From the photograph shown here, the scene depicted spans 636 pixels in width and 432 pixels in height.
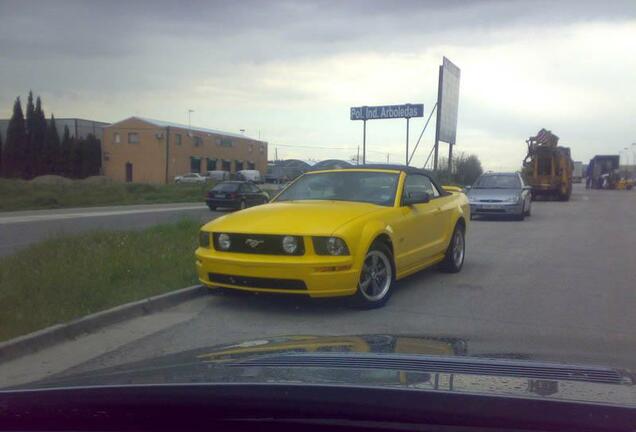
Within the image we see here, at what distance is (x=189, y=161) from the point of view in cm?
6944

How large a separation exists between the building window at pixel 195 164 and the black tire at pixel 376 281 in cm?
6463

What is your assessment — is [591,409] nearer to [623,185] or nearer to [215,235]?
[215,235]

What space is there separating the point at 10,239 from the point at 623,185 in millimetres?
58579

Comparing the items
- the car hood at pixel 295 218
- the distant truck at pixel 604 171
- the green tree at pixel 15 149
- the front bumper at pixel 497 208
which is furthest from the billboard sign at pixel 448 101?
the green tree at pixel 15 149

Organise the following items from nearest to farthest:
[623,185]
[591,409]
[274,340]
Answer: [591,409]
[274,340]
[623,185]

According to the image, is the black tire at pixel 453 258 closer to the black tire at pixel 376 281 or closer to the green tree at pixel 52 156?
the black tire at pixel 376 281

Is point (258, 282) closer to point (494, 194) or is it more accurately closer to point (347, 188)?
point (347, 188)

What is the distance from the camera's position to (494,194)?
19.7 metres

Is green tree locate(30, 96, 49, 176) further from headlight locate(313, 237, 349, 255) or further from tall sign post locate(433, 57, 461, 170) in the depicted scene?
headlight locate(313, 237, 349, 255)

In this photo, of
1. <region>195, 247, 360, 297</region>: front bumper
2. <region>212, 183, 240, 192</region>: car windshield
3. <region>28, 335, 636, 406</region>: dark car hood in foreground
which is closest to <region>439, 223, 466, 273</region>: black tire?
<region>195, 247, 360, 297</region>: front bumper

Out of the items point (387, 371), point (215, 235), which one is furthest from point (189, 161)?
point (387, 371)

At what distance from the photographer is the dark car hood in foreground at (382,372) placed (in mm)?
2289

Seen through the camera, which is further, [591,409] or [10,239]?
[10,239]

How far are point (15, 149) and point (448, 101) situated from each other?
4956 cm
